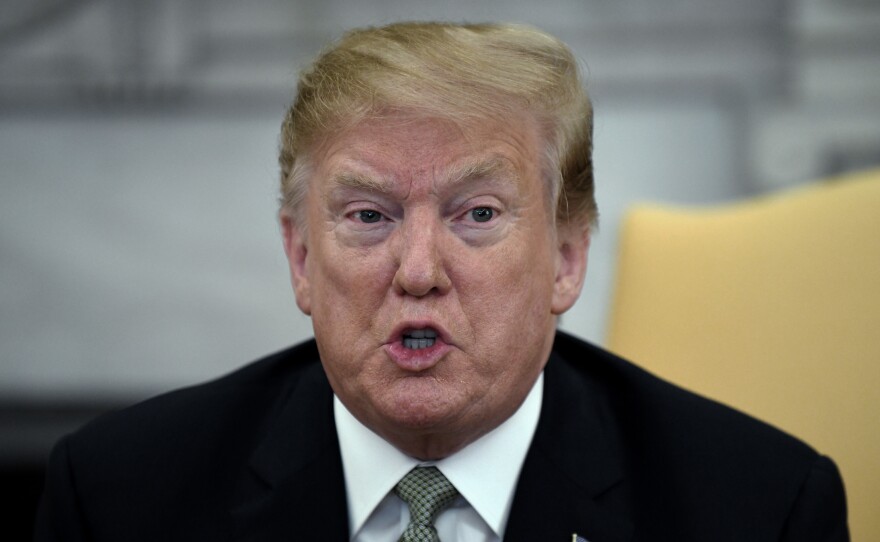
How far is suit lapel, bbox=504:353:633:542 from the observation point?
173 cm

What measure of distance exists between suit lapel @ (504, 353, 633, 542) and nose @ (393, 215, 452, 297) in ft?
1.20

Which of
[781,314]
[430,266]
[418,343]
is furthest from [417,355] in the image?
[781,314]

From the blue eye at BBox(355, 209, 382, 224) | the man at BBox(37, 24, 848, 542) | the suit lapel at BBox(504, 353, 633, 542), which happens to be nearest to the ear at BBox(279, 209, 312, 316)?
the man at BBox(37, 24, 848, 542)

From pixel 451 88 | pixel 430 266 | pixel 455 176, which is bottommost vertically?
pixel 430 266

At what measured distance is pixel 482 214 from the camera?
164 centimetres

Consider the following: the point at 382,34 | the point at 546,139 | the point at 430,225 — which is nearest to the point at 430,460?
the point at 430,225

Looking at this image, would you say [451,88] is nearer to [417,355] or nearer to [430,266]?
[430,266]

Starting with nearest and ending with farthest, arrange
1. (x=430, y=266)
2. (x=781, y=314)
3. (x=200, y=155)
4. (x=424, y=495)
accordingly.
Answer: (x=430, y=266) < (x=424, y=495) < (x=781, y=314) < (x=200, y=155)

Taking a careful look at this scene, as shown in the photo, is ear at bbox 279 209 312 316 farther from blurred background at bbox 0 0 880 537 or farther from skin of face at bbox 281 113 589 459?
blurred background at bbox 0 0 880 537

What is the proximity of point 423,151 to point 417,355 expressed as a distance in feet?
0.90

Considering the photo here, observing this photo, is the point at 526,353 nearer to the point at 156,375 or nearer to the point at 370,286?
the point at 370,286

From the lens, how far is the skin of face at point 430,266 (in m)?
1.60

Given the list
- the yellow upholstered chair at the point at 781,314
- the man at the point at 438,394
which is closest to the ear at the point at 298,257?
the man at the point at 438,394

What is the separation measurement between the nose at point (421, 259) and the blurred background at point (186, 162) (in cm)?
200
